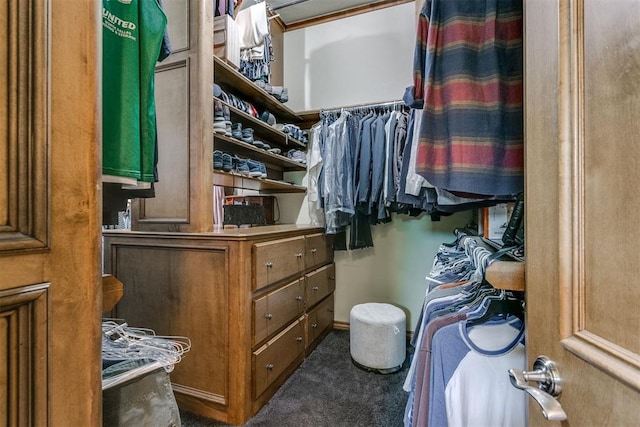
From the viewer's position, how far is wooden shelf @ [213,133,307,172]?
1.92 m

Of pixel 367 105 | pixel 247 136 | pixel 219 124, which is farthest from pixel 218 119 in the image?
pixel 367 105

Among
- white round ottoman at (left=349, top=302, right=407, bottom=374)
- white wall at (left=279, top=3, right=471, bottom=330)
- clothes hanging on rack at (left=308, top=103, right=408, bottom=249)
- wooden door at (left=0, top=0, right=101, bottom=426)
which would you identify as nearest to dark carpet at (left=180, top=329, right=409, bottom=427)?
white round ottoman at (left=349, top=302, right=407, bottom=374)

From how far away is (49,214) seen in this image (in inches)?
18.9

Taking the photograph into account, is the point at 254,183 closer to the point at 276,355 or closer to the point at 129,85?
the point at 276,355

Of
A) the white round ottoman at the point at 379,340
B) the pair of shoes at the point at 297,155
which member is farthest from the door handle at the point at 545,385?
the pair of shoes at the point at 297,155

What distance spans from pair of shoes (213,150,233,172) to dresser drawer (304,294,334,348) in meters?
1.14

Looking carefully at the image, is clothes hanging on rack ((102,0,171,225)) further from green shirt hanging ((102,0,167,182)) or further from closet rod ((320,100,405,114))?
closet rod ((320,100,405,114))

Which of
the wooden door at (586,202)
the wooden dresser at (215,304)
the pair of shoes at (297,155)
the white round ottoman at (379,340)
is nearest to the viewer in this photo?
the wooden door at (586,202)

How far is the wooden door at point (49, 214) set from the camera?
0.43m

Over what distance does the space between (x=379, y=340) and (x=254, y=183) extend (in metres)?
1.51

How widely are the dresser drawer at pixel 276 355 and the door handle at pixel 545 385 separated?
133 centimetres

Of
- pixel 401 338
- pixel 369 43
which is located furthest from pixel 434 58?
pixel 369 43

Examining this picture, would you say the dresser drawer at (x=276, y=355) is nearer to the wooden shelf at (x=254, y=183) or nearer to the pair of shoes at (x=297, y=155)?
the wooden shelf at (x=254, y=183)

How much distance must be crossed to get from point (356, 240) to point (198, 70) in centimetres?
163
